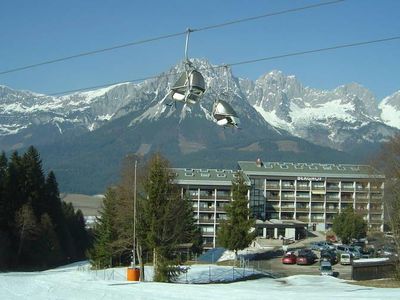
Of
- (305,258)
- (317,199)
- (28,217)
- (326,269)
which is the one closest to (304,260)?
(305,258)

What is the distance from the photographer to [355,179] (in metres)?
141

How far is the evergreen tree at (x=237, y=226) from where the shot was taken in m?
66.4

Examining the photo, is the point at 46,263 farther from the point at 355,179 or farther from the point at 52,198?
the point at 355,179

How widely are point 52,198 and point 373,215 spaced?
1940 inches

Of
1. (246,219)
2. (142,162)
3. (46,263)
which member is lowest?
(46,263)

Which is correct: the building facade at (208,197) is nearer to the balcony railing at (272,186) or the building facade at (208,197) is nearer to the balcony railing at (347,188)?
the balcony railing at (272,186)

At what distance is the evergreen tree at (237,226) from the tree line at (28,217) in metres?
26.9

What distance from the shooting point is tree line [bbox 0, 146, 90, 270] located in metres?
81.8

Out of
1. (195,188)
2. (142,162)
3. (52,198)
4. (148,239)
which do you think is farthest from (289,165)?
(148,239)

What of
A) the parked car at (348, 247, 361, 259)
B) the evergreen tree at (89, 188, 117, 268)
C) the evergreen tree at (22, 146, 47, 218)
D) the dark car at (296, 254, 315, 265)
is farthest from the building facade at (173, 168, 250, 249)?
the evergreen tree at (89, 188, 117, 268)

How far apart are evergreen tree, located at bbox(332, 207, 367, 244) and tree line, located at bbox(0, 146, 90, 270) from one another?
39.9m

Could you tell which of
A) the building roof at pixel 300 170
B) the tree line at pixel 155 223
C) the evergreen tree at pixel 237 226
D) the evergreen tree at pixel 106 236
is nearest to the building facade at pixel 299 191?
the building roof at pixel 300 170

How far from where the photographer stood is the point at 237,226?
2623 inches

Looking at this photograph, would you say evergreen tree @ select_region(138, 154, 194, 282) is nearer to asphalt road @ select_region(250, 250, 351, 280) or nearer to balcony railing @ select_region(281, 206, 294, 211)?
asphalt road @ select_region(250, 250, 351, 280)
